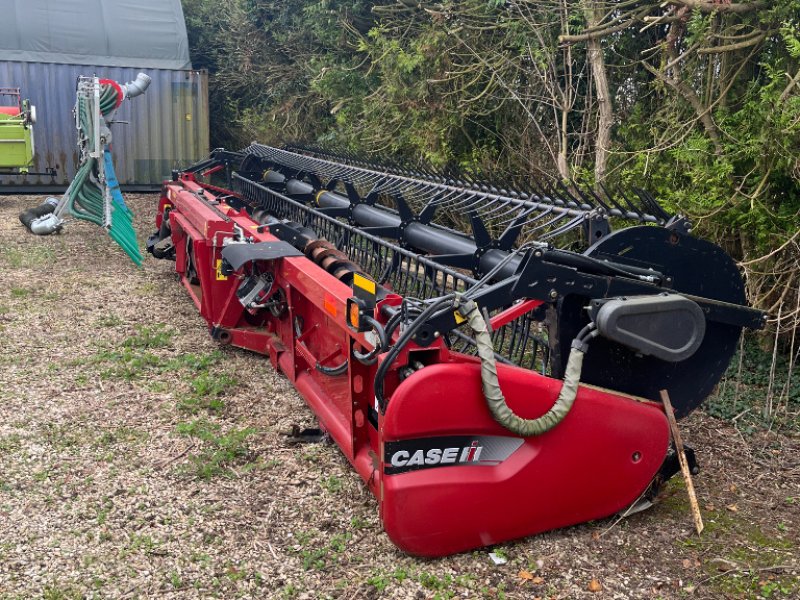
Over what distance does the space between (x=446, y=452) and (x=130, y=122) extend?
11209 mm

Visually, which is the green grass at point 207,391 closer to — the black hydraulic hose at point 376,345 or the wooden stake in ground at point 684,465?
the black hydraulic hose at point 376,345

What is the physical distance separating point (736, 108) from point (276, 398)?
3345 millimetres

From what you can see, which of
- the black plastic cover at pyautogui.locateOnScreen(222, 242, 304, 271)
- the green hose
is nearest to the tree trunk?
the black plastic cover at pyautogui.locateOnScreen(222, 242, 304, 271)

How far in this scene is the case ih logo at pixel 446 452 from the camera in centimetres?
246

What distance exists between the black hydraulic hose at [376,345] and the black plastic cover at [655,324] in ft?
2.44

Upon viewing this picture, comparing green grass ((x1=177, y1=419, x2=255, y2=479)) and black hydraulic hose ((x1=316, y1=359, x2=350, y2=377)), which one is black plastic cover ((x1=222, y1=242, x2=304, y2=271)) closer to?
black hydraulic hose ((x1=316, y1=359, x2=350, y2=377))

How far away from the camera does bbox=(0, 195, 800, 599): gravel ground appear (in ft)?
8.11

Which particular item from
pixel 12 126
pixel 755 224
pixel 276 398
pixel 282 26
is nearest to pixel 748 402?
pixel 755 224

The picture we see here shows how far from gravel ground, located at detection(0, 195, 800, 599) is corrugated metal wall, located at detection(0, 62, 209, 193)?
8.68 metres

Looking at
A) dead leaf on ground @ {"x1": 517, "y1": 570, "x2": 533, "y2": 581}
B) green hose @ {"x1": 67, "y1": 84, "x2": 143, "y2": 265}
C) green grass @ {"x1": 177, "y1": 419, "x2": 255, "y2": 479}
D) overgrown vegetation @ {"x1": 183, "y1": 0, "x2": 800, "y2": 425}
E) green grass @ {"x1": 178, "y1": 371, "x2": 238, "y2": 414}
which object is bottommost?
green grass @ {"x1": 178, "y1": 371, "x2": 238, "y2": 414}

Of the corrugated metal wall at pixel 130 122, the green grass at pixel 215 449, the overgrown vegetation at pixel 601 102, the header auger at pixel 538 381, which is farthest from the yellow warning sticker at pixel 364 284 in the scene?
the corrugated metal wall at pixel 130 122

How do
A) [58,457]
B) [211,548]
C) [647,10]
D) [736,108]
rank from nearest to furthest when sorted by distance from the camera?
[211,548] → [58,457] → [736,108] → [647,10]

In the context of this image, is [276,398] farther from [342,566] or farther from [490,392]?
[490,392]

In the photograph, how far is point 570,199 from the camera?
383 centimetres
